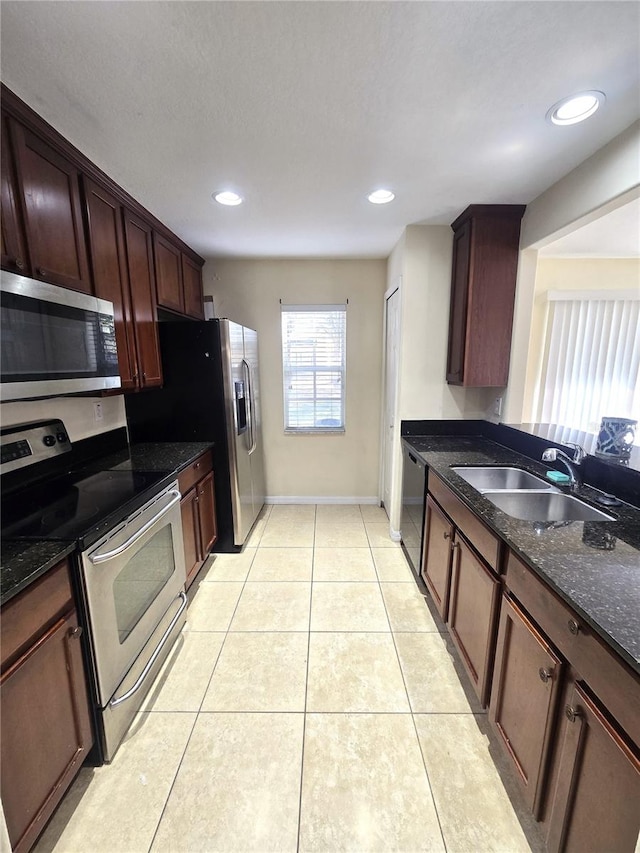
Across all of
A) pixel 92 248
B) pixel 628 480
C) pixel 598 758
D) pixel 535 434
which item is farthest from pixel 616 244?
pixel 92 248

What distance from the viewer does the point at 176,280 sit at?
268 cm

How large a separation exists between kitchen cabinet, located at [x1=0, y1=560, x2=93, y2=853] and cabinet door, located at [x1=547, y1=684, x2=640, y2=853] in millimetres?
1482

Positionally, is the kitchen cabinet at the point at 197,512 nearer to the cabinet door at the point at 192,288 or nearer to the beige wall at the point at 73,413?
the beige wall at the point at 73,413

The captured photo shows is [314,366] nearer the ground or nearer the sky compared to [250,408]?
nearer the sky

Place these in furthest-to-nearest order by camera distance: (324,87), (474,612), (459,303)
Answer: (459,303) → (474,612) → (324,87)

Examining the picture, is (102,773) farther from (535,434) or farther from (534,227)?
(534,227)

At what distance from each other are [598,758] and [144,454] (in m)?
2.39

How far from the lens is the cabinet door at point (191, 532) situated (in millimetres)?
2146

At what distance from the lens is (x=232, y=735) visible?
55.9 inches

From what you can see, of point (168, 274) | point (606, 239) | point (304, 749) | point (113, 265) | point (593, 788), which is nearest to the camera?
point (593, 788)

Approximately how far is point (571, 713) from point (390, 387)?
2.44 meters

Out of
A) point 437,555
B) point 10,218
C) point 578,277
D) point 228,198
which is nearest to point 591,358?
point 578,277

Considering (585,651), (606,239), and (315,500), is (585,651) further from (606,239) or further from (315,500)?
(606,239)

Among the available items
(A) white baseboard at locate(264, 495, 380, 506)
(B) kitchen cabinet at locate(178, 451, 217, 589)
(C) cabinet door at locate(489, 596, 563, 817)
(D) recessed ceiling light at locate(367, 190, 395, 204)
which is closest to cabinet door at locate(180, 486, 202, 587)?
(B) kitchen cabinet at locate(178, 451, 217, 589)
